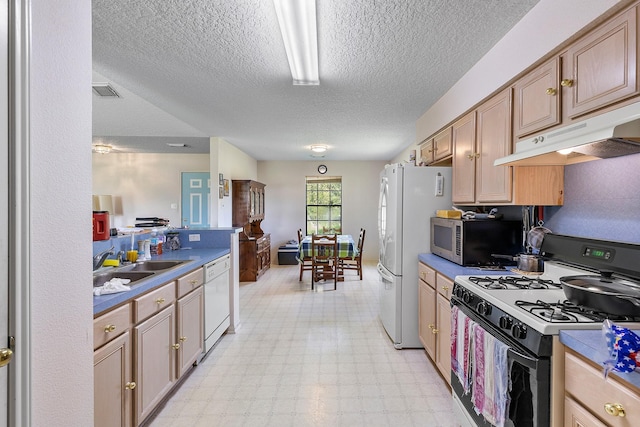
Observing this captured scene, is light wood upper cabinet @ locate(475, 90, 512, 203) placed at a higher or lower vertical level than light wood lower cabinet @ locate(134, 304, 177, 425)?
higher

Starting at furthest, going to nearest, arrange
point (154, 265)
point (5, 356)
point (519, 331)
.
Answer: point (154, 265) < point (519, 331) < point (5, 356)

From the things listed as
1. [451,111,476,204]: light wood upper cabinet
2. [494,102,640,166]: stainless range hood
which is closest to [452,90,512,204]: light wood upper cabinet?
[451,111,476,204]: light wood upper cabinet

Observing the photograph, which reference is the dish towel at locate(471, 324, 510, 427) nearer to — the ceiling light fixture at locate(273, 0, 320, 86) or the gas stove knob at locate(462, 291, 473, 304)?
the gas stove knob at locate(462, 291, 473, 304)

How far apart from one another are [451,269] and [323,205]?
5.39 m

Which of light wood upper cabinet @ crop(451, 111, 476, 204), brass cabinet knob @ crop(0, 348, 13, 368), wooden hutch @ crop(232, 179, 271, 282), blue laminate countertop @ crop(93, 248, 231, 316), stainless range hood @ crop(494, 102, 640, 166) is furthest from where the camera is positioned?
wooden hutch @ crop(232, 179, 271, 282)

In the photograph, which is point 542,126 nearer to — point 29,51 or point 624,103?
point 624,103

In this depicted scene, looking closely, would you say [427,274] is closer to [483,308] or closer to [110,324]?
[483,308]

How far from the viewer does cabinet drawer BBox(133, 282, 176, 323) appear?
1.66 meters

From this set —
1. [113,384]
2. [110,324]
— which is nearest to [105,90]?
[110,324]

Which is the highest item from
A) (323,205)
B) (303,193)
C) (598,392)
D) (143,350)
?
(303,193)

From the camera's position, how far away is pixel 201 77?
2.57 m

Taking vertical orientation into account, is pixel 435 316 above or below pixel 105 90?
below

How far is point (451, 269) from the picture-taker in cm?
217

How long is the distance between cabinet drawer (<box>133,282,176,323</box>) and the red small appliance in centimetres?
63
